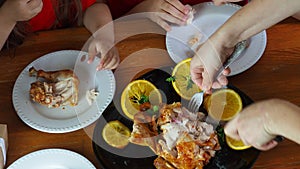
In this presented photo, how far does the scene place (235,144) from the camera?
1.10 meters

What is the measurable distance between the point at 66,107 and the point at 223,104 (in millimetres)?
388

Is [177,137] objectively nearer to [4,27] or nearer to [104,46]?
[104,46]

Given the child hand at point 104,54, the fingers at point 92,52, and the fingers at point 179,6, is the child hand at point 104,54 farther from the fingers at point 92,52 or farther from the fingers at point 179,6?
the fingers at point 179,6

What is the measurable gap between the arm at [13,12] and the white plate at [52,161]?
336 millimetres

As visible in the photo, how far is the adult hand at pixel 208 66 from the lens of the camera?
1170 millimetres

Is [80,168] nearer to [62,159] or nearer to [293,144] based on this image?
[62,159]

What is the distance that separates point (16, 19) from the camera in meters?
1.25

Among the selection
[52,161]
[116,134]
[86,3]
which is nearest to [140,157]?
[116,134]

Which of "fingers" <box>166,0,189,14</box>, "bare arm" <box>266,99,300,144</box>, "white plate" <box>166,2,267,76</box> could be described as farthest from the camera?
"fingers" <box>166,0,189,14</box>

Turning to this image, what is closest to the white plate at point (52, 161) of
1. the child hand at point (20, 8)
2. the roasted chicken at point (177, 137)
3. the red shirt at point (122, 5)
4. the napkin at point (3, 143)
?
the napkin at point (3, 143)

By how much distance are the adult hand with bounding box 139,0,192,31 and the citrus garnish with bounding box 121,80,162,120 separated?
0.23 m

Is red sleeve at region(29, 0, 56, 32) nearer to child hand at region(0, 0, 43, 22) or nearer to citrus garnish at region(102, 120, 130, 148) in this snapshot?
→ child hand at region(0, 0, 43, 22)

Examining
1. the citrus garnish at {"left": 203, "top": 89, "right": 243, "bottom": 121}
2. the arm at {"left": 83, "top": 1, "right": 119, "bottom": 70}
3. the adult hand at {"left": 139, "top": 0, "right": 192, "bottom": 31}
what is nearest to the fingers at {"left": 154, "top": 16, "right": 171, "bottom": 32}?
the adult hand at {"left": 139, "top": 0, "right": 192, "bottom": 31}

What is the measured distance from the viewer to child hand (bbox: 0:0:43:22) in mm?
1227
